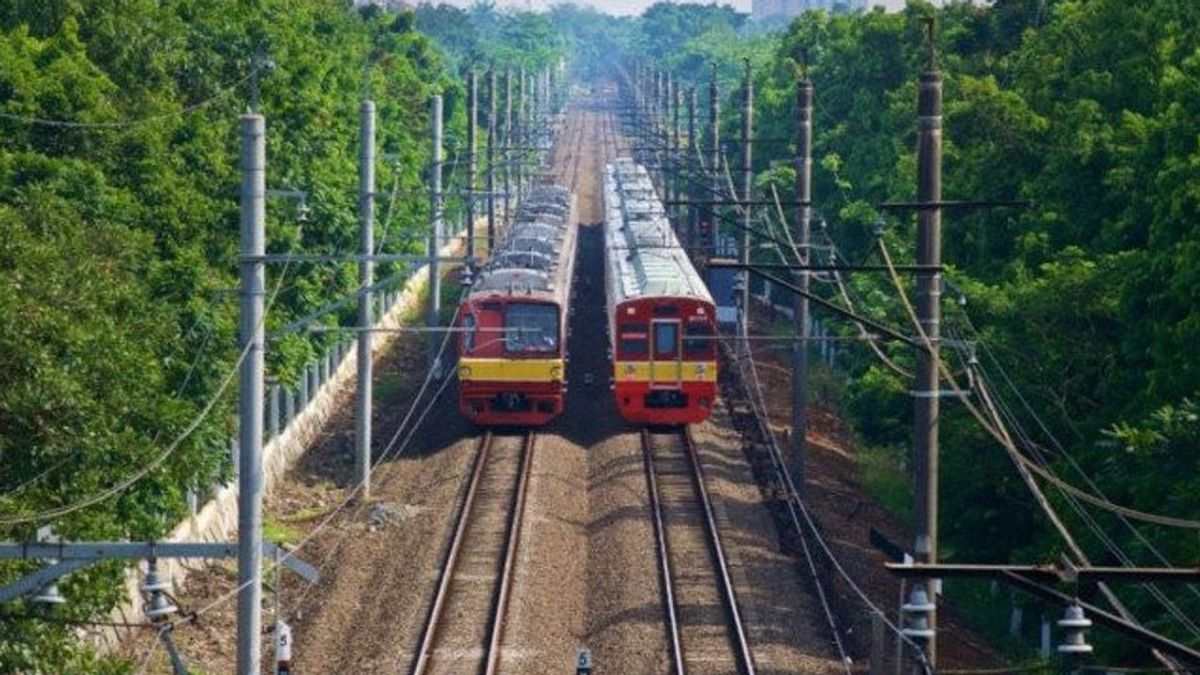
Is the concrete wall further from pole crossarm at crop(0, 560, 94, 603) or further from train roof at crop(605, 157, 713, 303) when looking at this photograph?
pole crossarm at crop(0, 560, 94, 603)

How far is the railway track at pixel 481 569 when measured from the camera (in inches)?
1054

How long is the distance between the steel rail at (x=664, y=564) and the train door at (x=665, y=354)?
133 cm

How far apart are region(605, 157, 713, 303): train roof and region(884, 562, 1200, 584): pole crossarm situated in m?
28.1

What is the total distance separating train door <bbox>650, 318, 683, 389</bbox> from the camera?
4066 cm

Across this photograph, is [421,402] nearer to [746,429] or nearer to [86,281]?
[746,429]

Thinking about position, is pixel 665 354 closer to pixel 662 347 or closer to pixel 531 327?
pixel 662 347

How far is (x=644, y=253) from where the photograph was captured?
152 feet

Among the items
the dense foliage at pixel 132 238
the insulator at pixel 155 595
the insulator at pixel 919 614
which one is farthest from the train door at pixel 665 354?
the insulator at pixel 919 614

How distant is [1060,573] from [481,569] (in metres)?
19.6

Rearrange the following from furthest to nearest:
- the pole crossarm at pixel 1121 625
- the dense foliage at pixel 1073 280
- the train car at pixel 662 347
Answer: the train car at pixel 662 347
the dense foliage at pixel 1073 280
the pole crossarm at pixel 1121 625

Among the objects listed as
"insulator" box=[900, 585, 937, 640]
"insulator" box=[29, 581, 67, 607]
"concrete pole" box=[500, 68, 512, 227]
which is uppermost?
"concrete pole" box=[500, 68, 512, 227]

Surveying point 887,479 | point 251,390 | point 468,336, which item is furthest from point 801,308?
point 251,390

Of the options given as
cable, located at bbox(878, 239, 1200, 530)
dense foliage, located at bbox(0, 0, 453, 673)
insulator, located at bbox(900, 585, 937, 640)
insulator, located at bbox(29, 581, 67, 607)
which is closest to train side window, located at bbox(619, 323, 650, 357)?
dense foliage, located at bbox(0, 0, 453, 673)

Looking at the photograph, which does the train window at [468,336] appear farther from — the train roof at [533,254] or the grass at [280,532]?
the grass at [280,532]
